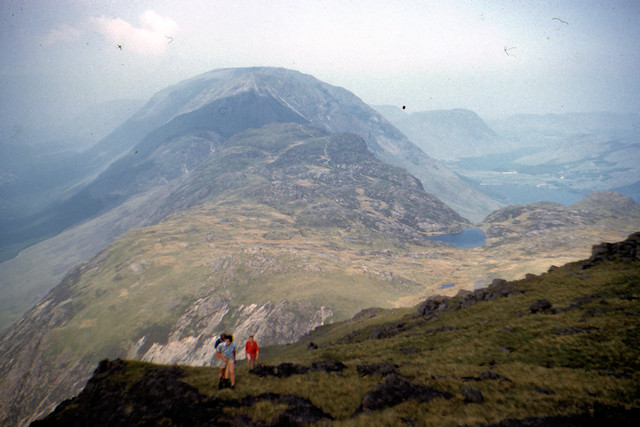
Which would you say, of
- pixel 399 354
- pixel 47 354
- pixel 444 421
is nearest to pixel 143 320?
pixel 47 354

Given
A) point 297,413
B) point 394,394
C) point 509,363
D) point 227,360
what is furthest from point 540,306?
point 227,360

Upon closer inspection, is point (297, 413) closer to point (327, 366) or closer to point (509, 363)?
point (327, 366)

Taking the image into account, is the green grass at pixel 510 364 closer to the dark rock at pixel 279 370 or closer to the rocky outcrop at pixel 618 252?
the dark rock at pixel 279 370

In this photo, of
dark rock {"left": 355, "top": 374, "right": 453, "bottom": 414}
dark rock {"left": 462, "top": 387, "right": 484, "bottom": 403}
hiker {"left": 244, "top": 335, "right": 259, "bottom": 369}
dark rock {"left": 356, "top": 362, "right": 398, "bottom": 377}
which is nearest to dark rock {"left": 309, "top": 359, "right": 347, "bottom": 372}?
dark rock {"left": 356, "top": 362, "right": 398, "bottom": 377}

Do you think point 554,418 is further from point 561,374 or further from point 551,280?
point 551,280

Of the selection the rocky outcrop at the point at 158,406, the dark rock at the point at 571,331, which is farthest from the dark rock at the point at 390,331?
the rocky outcrop at the point at 158,406

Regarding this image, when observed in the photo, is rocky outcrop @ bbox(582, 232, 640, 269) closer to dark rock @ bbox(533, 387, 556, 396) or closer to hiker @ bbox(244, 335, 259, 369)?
dark rock @ bbox(533, 387, 556, 396)
